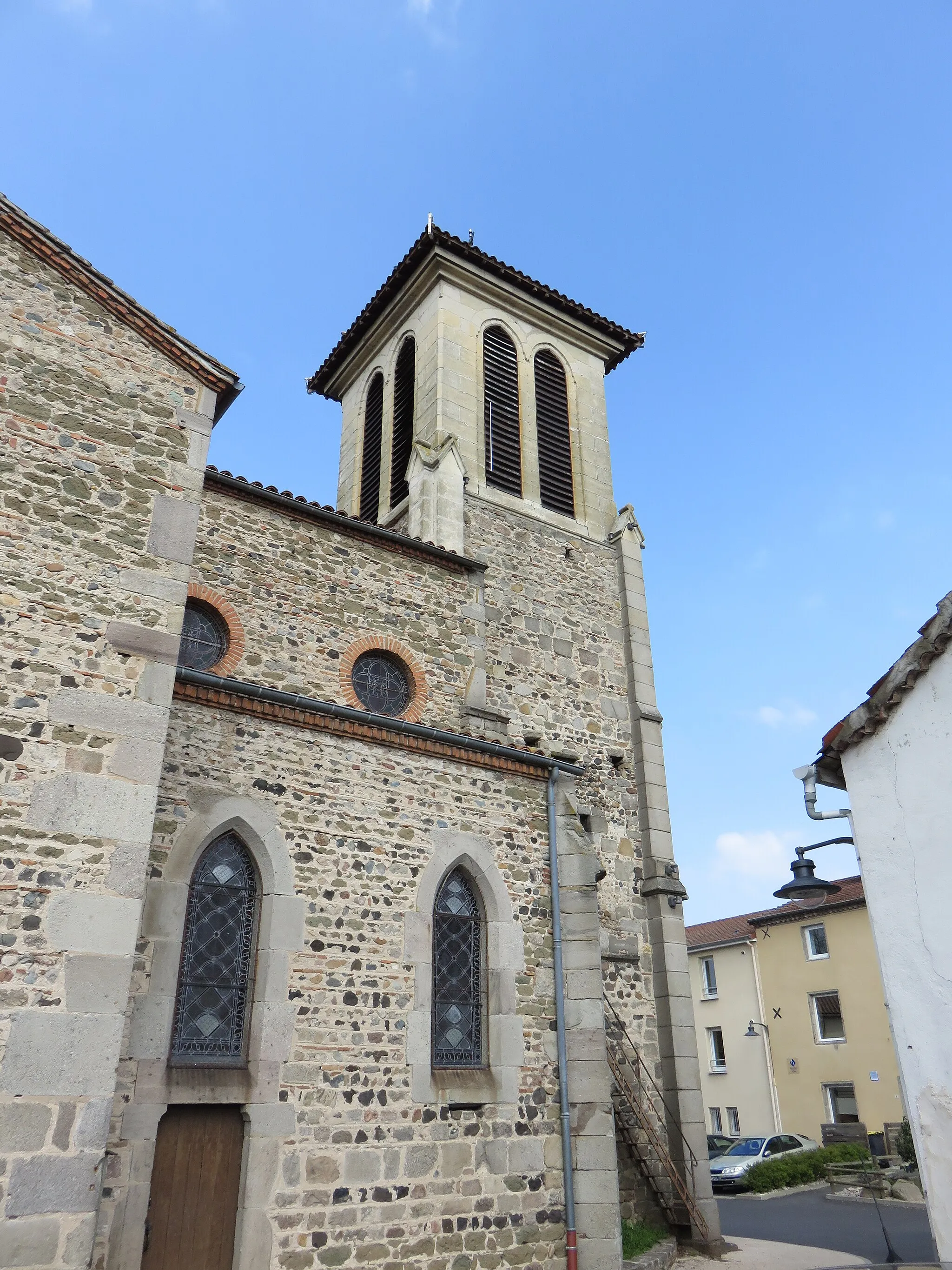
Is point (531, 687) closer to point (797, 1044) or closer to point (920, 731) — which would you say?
point (920, 731)

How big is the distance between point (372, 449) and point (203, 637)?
828 cm

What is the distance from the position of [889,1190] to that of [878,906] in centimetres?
1297

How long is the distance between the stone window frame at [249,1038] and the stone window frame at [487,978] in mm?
1193

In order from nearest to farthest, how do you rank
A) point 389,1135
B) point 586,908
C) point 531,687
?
point 389,1135, point 586,908, point 531,687

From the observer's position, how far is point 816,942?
26.4 metres

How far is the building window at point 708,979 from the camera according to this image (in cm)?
2903

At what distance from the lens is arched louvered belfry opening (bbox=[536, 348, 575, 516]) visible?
54.7ft

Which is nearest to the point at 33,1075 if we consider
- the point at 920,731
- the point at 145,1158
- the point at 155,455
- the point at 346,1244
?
the point at 145,1158

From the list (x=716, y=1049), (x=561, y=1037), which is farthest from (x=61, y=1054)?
(x=716, y=1049)

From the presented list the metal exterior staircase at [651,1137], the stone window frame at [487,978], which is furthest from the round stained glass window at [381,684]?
the metal exterior staircase at [651,1137]

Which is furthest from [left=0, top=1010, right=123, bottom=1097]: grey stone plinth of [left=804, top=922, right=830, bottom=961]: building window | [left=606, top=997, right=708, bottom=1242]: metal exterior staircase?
[left=804, top=922, right=830, bottom=961]: building window

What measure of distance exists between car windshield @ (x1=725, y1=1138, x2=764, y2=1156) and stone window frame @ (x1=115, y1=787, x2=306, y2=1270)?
1709cm

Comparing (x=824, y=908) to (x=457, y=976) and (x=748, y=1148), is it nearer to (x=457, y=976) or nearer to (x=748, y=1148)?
(x=748, y=1148)

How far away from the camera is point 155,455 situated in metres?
7.95
